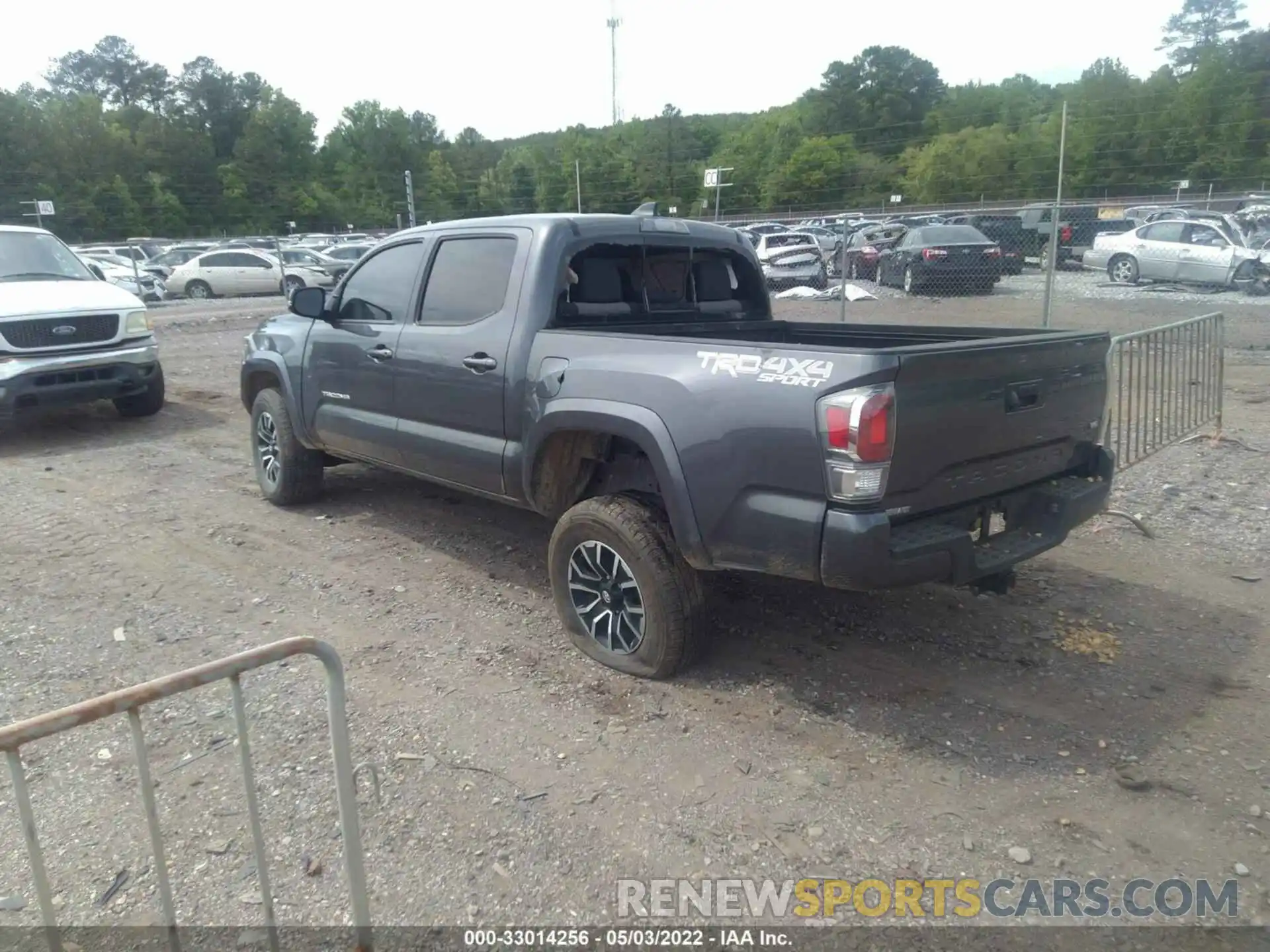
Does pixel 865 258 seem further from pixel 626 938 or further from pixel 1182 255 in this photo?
pixel 626 938

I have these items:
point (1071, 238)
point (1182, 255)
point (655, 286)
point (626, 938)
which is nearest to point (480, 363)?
point (655, 286)

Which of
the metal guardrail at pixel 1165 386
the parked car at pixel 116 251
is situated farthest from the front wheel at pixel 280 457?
the parked car at pixel 116 251

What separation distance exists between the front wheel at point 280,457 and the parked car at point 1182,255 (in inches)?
671

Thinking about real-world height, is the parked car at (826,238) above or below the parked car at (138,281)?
above

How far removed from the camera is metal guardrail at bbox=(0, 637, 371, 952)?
6.34ft

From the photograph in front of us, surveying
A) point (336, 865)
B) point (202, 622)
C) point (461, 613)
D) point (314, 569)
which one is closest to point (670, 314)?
point (461, 613)

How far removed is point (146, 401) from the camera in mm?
9773

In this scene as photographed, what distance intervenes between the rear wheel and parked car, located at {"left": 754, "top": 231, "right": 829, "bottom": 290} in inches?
236

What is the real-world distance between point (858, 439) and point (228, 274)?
28.9 m

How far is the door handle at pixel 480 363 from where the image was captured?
4.55 meters

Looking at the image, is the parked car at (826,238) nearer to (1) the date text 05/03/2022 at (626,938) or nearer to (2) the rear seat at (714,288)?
(2) the rear seat at (714,288)

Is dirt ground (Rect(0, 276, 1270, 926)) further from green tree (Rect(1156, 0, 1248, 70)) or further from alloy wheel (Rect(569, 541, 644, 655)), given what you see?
green tree (Rect(1156, 0, 1248, 70))

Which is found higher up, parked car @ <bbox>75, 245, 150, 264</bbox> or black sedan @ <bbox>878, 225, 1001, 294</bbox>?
parked car @ <bbox>75, 245, 150, 264</bbox>

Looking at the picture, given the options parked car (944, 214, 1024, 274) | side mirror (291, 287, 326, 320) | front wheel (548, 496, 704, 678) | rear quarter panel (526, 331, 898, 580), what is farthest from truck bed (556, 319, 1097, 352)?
parked car (944, 214, 1024, 274)
